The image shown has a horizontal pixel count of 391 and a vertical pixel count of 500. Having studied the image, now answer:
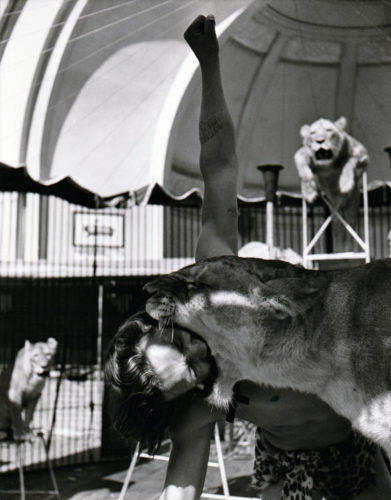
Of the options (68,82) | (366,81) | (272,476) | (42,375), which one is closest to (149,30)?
(68,82)

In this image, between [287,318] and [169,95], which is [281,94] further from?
[287,318]

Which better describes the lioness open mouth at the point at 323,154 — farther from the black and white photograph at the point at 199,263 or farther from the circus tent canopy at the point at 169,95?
the circus tent canopy at the point at 169,95

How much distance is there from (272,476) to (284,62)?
13.9 meters

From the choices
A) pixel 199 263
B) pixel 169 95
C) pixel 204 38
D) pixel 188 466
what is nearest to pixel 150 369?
pixel 199 263

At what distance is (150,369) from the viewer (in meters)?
1.40

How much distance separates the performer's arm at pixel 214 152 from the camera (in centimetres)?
196

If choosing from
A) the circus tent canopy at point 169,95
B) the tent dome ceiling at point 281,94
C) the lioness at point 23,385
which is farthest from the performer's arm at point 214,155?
the tent dome ceiling at point 281,94

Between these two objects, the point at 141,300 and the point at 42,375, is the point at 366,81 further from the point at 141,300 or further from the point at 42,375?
the point at 42,375

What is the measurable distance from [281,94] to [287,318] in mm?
14837

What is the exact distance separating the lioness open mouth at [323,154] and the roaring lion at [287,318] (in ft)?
16.6

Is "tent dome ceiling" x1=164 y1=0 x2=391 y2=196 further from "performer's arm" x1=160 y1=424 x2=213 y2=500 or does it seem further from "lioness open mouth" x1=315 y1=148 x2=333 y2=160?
"performer's arm" x1=160 y1=424 x2=213 y2=500

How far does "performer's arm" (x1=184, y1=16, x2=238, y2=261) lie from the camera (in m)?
1.96

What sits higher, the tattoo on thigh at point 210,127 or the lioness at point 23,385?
the tattoo on thigh at point 210,127

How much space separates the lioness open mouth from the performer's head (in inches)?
200
